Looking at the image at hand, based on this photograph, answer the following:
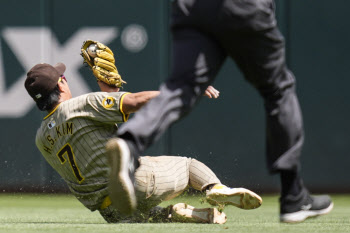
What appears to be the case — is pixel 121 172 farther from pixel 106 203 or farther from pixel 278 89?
pixel 106 203

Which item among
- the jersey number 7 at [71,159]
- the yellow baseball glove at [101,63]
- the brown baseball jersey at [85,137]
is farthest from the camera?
the yellow baseball glove at [101,63]

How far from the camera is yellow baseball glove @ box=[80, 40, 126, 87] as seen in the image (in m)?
4.64

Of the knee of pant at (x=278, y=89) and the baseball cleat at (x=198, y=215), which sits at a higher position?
the knee of pant at (x=278, y=89)

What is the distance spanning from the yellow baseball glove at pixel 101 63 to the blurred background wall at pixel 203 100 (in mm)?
3354

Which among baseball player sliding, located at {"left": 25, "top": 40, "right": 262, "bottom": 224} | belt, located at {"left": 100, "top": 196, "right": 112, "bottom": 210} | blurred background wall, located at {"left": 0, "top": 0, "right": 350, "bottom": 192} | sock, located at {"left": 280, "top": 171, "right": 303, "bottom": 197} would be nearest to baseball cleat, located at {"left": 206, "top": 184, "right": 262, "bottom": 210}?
baseball player sliding, located at {"left": 25, "top": 40, "right": 262, "bottom": 224}

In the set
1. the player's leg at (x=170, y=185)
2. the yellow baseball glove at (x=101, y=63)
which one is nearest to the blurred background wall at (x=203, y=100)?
the yellow baseball glove at (x=101, y=63)

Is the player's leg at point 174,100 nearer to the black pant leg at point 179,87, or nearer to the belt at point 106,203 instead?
the black pant leg at point 179,87

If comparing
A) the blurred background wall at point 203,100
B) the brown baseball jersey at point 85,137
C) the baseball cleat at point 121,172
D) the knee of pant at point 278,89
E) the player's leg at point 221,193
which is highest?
the knee of pant at point 278,89

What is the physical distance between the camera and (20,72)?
832cm

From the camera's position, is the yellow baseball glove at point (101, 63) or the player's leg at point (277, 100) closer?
the player's leg at point (277, 100)

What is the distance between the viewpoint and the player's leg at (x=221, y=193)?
13.1ft

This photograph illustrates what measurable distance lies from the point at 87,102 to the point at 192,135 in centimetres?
414

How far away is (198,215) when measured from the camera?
4.36 metres

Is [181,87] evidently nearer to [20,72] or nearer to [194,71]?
[194,71]
